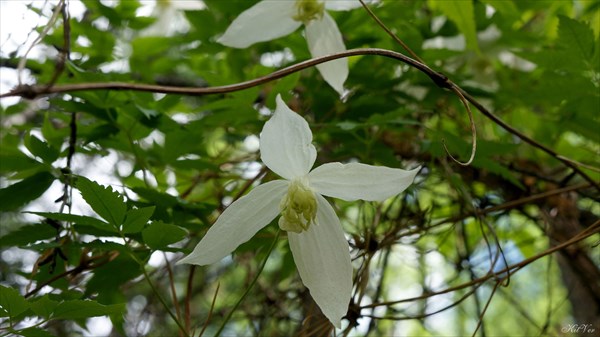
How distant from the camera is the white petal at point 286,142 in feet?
2.35

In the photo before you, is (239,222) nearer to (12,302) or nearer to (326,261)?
(326,261)

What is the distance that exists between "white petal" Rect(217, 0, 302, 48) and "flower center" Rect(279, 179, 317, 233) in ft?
1.21

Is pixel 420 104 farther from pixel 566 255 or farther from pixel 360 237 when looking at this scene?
pixel 566 255

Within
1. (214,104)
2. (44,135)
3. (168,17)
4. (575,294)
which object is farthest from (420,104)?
(168,17)

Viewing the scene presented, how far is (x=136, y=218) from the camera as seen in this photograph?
0.75 metres

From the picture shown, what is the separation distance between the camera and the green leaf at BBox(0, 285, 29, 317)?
70cm

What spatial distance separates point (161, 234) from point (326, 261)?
8.5 inches

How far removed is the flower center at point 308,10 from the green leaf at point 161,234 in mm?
467

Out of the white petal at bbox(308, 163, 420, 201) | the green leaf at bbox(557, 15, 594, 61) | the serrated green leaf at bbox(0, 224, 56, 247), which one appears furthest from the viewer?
the green leaf at bbox(557, 15, 594, 61)

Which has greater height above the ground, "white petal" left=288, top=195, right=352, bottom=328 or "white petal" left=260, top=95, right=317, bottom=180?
"white petal" left=260, top=95, right=317, bottom=180

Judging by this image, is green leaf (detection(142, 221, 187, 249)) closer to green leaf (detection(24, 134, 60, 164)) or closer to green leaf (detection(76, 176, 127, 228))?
green leaf (detection(76, 176, 127, 228))

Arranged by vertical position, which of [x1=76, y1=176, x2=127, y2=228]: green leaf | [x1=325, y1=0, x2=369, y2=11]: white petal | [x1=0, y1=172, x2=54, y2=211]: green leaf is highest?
[x1=325, y1=0, x2=369, y2=11]: white petal

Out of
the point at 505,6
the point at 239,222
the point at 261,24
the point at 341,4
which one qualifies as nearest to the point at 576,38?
the point at 505,6

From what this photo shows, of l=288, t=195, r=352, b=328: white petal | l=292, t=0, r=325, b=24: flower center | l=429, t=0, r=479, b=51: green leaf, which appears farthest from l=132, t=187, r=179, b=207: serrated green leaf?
l=429, t=0, r=479, b=51: green leaf
